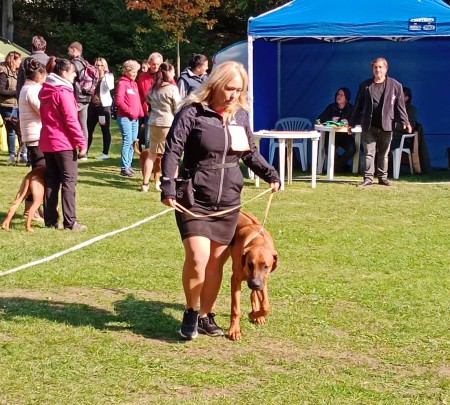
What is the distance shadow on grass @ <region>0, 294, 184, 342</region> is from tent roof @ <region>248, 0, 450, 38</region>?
6896 millimetres

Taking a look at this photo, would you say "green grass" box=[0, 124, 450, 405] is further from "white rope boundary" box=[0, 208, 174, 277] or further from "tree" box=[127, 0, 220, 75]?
"tree" box=[127, 0, 220, 75]

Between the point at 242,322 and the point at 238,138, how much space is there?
4.07ft

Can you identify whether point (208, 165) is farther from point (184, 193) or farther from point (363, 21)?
point (363, 21)

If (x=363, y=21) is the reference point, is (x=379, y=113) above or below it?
below

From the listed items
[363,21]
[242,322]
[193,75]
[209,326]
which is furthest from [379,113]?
[209,326]

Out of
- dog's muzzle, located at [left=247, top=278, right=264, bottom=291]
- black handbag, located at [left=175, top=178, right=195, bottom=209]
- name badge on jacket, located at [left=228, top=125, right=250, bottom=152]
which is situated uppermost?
name badge on jacket, located at [left=228, top=125, right=250, bottom=152]

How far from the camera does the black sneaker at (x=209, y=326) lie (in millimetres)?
5324

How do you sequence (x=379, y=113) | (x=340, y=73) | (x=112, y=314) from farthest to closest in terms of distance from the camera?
(x=340, y=73)
(x=379, y=113)
(x=112, y=314)

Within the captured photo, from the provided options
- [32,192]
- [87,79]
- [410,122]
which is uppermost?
[87,79]

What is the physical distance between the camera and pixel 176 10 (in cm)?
2900

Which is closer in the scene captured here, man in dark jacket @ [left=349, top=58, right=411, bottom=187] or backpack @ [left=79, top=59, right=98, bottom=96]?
man in dark jacket @ [left=349, top=58, right=411, bottom=187]

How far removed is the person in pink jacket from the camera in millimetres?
8297

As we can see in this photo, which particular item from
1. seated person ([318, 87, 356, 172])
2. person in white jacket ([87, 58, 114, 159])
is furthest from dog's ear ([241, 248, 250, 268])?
person in white jacket ([87, 58, 114, 159])

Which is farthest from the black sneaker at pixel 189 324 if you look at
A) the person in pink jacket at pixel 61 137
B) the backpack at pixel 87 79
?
the backpack at pixel 87 79
